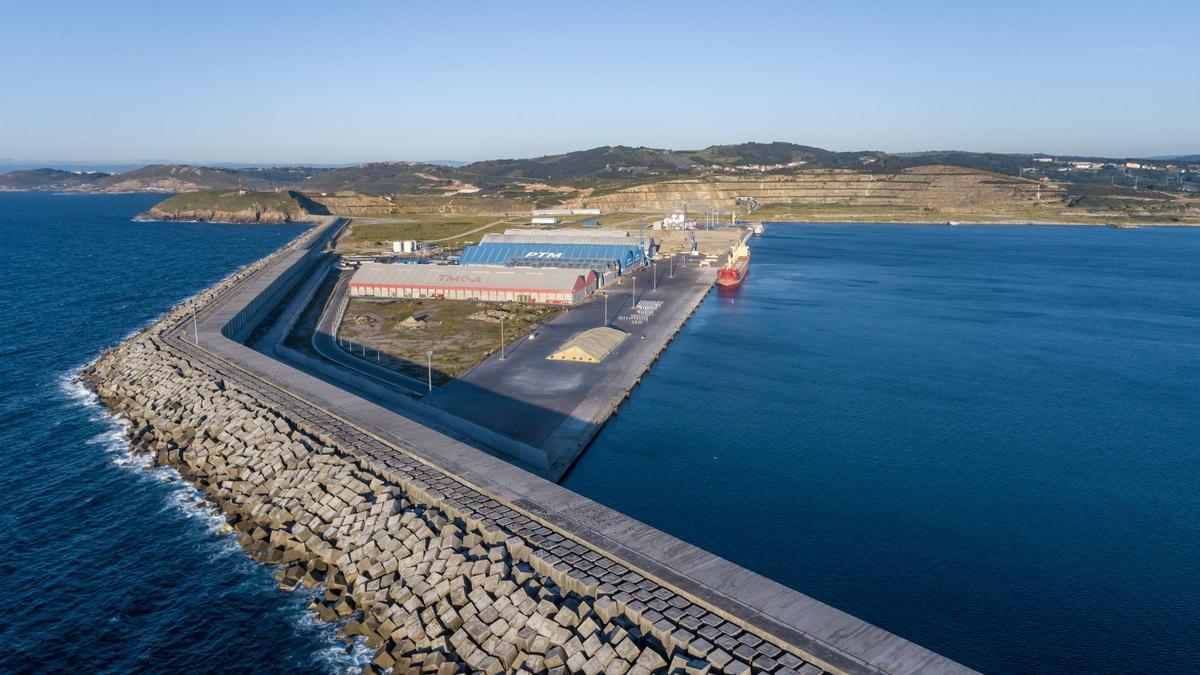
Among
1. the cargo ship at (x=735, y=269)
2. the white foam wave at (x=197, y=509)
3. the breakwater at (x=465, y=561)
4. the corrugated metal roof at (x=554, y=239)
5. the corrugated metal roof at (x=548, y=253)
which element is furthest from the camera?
the corrugated metal roof at (x=554, y=239)

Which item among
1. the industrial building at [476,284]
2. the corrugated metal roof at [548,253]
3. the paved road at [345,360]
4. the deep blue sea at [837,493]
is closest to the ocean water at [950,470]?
the deep blue sea at [837,493]

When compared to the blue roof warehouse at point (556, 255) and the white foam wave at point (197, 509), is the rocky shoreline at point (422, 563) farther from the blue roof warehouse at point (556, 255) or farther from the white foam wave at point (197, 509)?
the blue roof warehouse at point (556, 255)

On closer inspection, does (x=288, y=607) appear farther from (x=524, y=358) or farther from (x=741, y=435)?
(x=524, y=358)

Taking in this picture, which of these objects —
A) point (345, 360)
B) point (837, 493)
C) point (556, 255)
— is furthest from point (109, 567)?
point (556, 255)

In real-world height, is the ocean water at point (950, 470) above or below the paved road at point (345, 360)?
below

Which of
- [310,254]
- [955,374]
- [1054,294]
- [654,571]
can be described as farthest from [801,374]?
[310,254]

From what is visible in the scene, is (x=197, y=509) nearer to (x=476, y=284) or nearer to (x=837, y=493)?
(x=837, y=493)
